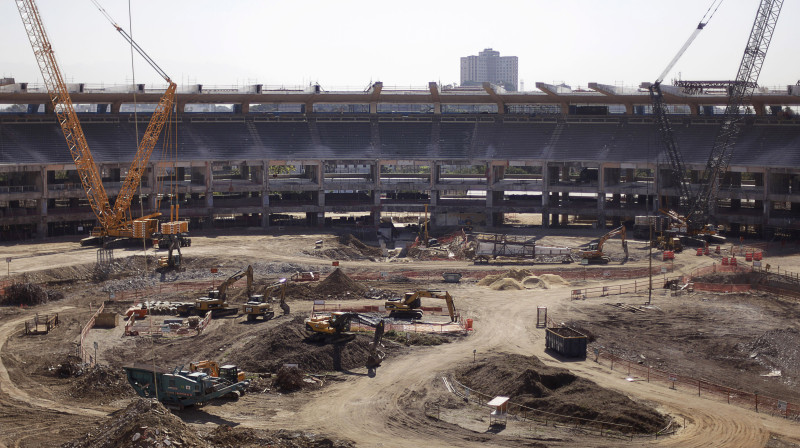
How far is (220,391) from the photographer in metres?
35.2

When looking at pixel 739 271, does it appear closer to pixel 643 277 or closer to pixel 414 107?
pixel 643 277

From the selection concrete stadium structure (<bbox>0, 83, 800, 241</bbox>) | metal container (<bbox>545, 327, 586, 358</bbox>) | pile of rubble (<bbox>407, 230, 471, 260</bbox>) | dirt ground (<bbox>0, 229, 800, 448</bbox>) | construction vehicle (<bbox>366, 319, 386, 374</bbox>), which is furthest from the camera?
concrete stadium structure (<bbox>0, 83, 800, 241</bbox>)

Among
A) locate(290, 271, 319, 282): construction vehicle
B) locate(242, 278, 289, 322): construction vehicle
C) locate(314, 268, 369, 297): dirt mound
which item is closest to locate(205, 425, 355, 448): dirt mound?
locate(242, 278, 289, 322): construction vehicle

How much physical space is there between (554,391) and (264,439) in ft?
41.4

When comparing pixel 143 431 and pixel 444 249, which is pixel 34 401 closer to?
pixel 143 431

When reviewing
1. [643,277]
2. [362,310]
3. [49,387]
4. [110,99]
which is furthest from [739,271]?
[110,99]

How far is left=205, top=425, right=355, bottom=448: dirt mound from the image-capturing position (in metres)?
30.0

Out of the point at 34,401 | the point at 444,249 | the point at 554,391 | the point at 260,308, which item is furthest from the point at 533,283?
the point at 34,401

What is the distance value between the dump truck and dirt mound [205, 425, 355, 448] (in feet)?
137

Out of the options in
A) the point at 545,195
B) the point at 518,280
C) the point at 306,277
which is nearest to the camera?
the point at 518,280

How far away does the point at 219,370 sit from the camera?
3769 centimetres

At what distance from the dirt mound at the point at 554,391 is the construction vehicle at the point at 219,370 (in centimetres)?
1014

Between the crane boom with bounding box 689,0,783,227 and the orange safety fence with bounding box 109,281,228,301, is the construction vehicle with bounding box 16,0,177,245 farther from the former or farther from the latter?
the crane boom with bounding box 689,0,783,227

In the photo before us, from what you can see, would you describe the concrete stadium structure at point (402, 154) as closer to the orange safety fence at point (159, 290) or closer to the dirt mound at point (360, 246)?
the dirt mound at point (360, 246)
